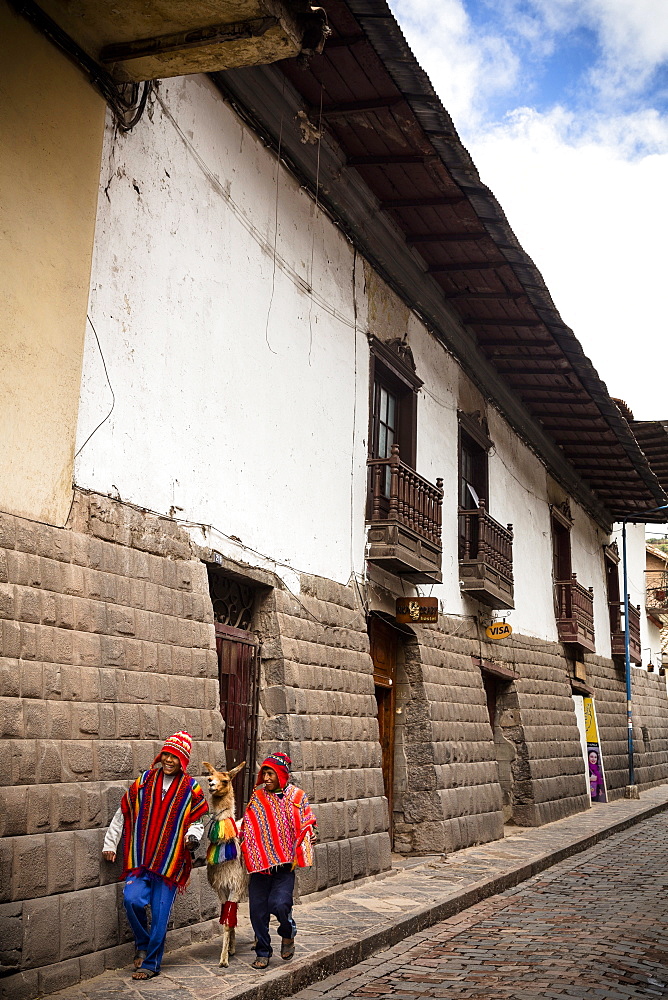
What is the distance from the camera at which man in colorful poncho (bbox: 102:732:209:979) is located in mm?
5551

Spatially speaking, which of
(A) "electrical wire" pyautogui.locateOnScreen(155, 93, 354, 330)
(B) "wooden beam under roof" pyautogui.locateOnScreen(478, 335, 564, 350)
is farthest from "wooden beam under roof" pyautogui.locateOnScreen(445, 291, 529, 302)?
(A) "electrical wire" pyautogui.locateOnScreen(155, 93, 354, 330)

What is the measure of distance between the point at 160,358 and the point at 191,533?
1.28 metres

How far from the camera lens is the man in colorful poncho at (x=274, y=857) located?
6.07 meters

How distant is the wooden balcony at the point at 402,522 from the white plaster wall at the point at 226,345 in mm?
180

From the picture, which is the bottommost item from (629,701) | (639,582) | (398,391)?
(629,701)

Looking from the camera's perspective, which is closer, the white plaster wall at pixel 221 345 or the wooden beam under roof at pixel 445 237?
the white plaster wall at pixel 221 345

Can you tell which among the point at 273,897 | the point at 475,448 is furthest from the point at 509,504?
the point at 273,897

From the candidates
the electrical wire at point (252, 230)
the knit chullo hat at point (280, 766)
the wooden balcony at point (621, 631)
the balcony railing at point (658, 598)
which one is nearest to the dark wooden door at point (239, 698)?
the knit chullo hat at point (280, 766)

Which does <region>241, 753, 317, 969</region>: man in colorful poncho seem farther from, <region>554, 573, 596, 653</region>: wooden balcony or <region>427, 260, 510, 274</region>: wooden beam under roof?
<region>554, 573, 596, 653</region>: wooden balcony

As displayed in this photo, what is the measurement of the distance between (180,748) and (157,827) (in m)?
0.45

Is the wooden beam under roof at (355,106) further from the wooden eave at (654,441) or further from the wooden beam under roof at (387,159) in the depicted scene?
the wooden eave at (654,441)

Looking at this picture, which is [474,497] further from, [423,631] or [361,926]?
[361,926]

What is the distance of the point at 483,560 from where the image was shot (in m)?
13.1

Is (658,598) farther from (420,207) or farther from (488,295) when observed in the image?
(420,207)
